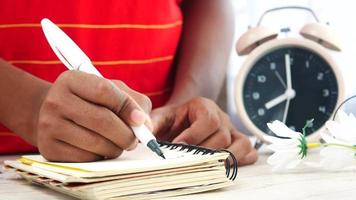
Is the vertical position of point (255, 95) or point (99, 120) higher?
point (99, 120)

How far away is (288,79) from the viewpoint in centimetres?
133

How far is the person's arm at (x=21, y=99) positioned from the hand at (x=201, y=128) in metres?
0.22

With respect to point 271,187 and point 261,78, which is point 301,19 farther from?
point 271,187

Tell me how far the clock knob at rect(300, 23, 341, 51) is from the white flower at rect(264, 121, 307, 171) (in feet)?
1.33

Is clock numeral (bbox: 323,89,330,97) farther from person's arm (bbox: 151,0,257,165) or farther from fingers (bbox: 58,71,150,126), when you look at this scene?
fingers (bbox: 58,71,150,126)

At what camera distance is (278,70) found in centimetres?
133

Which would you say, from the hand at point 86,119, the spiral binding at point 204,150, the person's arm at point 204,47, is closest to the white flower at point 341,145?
the spiral binding at point 204,150

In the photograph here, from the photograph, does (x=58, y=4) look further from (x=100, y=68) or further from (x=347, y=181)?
(x=347, y=181)

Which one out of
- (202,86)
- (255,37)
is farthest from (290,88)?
(202,86)

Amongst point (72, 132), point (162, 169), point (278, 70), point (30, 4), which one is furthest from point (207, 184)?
point (30, 4)

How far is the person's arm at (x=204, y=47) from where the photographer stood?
4.84ft

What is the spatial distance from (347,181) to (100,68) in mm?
660

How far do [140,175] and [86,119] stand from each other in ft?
0.43

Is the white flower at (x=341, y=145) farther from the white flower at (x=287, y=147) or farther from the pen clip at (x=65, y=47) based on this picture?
the pen clip at (x=65, y=47)
